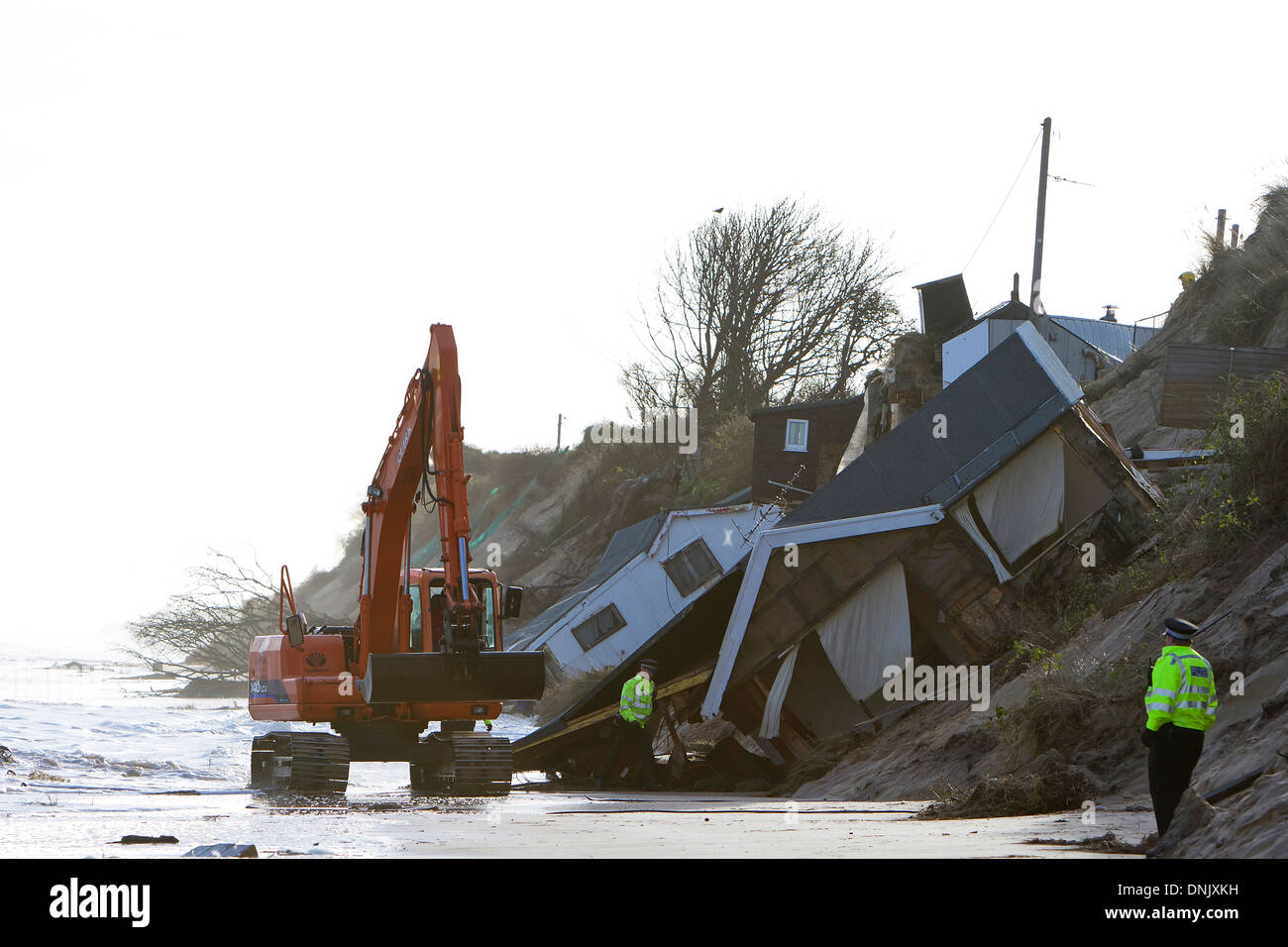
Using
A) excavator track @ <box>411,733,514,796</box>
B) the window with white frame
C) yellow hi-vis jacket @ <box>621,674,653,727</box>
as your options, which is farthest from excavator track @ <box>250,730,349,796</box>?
the window with white frame

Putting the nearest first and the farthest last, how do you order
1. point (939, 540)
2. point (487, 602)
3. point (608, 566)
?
point (487, 602), point (939, 540), point (608, 566)

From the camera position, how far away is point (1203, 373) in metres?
21.1

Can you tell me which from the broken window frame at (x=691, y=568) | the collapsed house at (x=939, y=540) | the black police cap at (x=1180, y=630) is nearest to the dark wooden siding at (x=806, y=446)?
the broken window frame at (x=691, y=568)

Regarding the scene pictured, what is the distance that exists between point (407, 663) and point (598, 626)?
75.9 ft

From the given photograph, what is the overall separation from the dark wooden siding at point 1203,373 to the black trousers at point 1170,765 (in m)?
12.5

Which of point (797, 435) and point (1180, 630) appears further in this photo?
point (797, 435)

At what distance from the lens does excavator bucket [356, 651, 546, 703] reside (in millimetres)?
14805

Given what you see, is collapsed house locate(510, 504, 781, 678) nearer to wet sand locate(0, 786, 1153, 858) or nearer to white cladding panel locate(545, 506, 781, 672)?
white cladding panel locate(545, 506, 781, 672)

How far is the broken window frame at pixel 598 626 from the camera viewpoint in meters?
37.8

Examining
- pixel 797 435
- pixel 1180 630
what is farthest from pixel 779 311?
pixel 1180 630

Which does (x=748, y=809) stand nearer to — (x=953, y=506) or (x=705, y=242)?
(x=953, y=506)

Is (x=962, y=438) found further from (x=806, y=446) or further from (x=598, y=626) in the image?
(x=806, y=446)

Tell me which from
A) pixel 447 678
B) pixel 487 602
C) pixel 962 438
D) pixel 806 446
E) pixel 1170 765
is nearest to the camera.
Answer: pixel 1170 765

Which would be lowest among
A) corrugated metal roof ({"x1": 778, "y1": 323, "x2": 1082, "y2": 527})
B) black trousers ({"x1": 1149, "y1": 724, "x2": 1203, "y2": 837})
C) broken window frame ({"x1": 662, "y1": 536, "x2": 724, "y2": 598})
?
black trousers ({"x1": 1149, "y1": 724, "x2": 1203, "y2": 837})
